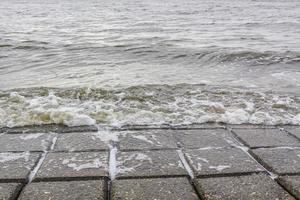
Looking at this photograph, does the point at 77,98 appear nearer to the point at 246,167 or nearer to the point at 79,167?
the point at 79,167

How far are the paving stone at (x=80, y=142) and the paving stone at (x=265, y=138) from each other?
1.21 metres

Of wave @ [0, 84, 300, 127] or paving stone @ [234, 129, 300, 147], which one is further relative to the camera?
wave @ [0, 84, 300, 127]

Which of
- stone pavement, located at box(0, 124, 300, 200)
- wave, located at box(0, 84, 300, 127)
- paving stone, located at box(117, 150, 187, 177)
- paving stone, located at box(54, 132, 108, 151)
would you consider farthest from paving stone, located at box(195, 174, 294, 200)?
wave, located at box(0, 84, 300, 127)

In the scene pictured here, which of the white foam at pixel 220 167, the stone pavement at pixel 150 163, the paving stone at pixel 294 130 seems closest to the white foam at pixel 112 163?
the stone pavement at pixel 150 163

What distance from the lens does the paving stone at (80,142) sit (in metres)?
3.10

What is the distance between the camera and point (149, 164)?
2781mm

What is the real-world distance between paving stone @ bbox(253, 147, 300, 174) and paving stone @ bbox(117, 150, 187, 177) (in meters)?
0.64

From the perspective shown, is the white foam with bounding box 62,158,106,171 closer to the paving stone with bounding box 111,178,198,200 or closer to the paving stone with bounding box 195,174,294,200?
the paving stone with bounding box 111,178,198,200

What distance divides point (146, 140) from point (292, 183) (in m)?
1.26

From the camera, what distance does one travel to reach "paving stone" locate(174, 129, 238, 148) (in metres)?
3.21

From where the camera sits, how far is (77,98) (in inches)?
197

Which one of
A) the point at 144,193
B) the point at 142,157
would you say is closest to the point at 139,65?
the point at 142,157

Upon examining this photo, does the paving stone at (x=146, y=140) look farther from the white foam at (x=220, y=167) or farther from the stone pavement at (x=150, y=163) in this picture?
the white foam at (x=220, y=167)

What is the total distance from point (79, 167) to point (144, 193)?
602 mm
